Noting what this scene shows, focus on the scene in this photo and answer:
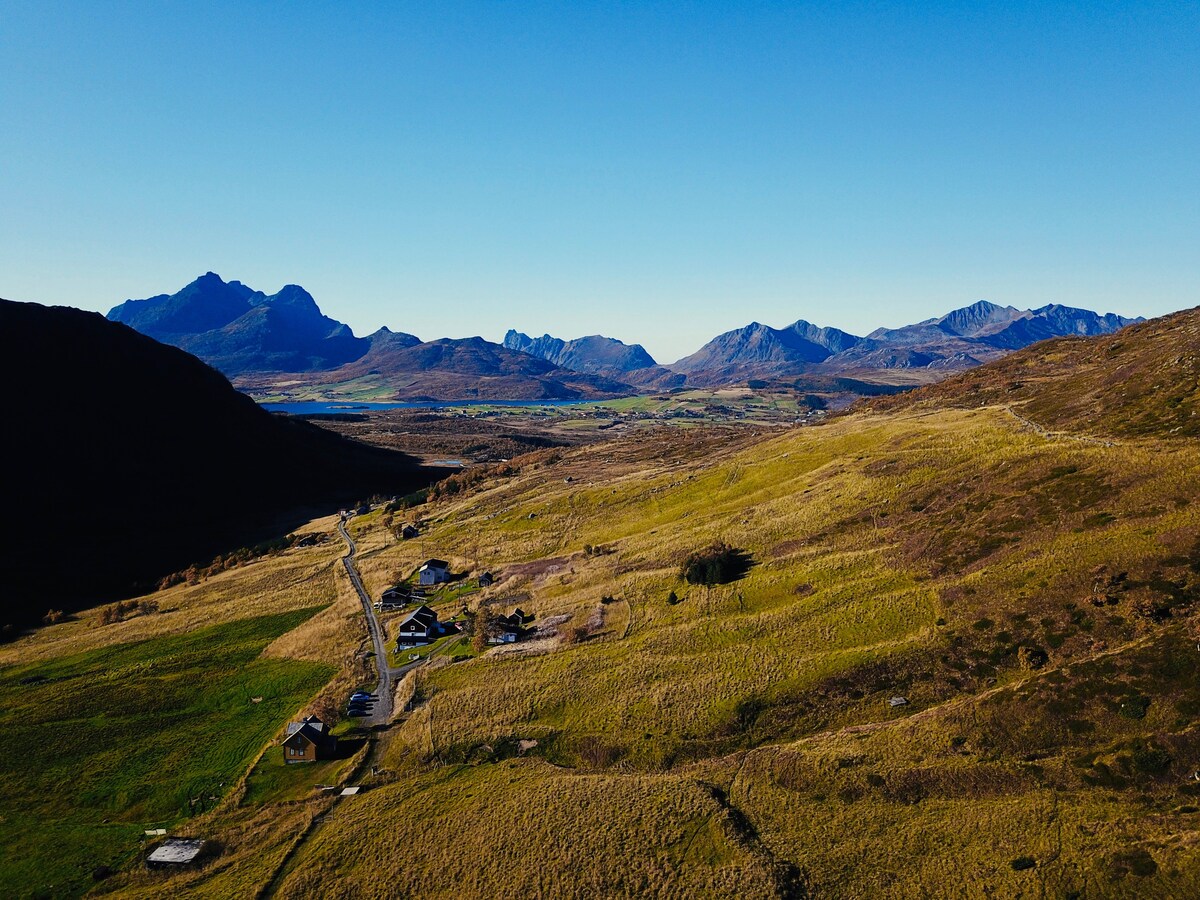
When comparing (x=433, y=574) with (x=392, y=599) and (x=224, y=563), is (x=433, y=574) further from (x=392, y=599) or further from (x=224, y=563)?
(x=224, y=563)

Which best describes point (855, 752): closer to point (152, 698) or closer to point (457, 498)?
point (152, 698)

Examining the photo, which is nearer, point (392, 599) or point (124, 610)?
point (392, 599)

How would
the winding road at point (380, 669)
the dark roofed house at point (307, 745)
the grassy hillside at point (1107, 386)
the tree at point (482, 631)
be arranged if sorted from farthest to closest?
the grassy hillside at point (1107, 386)
the tree at point (482, 631)
the winding road at point (380, 669)
the dark roofed house at point (307, 745)

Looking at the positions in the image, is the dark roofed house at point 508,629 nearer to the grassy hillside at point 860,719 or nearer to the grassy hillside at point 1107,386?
the grassy hillside at point 860,719

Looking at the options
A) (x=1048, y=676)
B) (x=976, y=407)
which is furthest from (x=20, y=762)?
(x=976, y=407)

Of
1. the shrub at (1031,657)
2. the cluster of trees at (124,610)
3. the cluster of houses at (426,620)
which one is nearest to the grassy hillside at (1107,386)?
the shrub at (1031,657)

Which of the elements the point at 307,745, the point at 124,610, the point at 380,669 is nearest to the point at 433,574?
the point at 380,669
